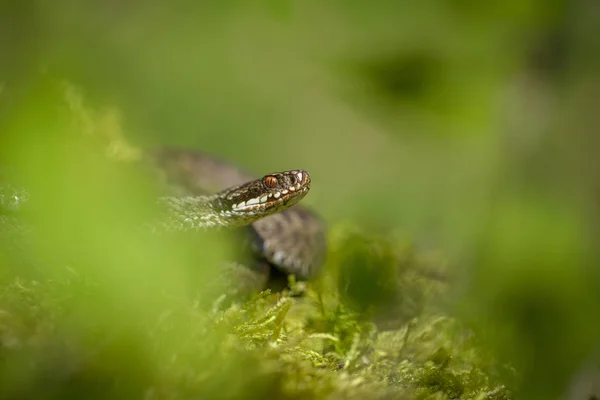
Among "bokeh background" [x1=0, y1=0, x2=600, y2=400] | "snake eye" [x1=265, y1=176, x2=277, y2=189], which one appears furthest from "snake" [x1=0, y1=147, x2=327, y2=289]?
"bokeh background" [x1=0, y1=0, x2=600, y2=400]

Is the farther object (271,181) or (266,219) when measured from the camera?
(266,219)

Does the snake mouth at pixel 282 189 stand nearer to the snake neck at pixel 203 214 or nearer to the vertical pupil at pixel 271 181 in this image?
the vertical pupil at pixel 271 181

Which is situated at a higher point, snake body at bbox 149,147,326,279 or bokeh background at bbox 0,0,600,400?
snake body at bbox 149,147,326,279

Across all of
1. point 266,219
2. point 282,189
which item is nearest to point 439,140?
point 282,189

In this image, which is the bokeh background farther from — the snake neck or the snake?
the snake neck

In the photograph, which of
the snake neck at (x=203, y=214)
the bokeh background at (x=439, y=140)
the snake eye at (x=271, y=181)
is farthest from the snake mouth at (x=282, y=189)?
the bokeh background at (x=439, y=140)

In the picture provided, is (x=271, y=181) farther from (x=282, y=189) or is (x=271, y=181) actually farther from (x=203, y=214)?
(x=203, y=214)

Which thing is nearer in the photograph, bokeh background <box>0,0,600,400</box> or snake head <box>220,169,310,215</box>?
bokeh background <box>0,0,600,400</box>

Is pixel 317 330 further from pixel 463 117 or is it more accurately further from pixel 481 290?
pixel 463 117
